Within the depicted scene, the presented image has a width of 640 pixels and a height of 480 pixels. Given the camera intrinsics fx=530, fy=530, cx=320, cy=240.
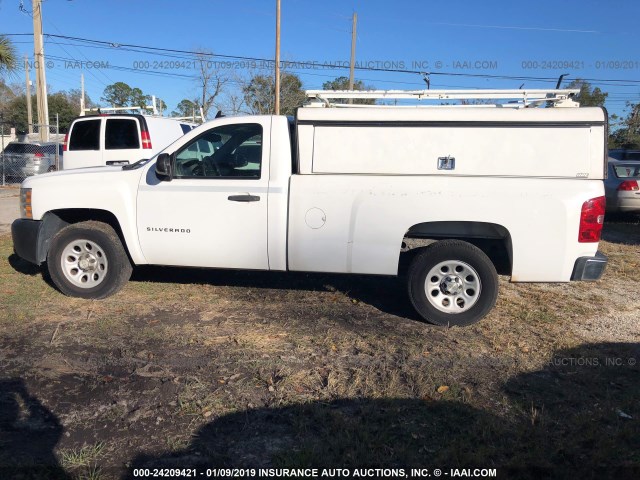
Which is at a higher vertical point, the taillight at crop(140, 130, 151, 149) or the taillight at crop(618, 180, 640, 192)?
the taillight at crop(140, 130, 151, 149)

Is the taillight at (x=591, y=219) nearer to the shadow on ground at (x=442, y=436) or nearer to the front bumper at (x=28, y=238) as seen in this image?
the shadow on ground at (x=442, y=436)

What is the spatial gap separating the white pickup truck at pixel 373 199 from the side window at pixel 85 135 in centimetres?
628

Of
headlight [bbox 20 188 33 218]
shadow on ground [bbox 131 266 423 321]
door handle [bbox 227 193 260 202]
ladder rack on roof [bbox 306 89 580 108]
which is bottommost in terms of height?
shadow on ground [bbox 131 266 423 321]

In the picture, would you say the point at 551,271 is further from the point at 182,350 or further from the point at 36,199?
the point at 36,199

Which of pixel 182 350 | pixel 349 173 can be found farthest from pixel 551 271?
pixel 182 350

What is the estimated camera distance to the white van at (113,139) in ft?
36.6

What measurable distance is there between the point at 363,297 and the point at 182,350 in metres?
2.33

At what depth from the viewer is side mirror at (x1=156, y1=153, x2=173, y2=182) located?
5203mm

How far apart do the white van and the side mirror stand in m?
6.19

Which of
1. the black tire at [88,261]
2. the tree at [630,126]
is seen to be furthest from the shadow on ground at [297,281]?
the tree at [630,126]

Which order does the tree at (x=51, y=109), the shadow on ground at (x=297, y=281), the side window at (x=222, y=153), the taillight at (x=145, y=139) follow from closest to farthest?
the side window at (x=222, y=153) → the shadow on ground at (x=297, y=281) → the taillight at (x=145, y=139) → the tree at (x=51, y=109)

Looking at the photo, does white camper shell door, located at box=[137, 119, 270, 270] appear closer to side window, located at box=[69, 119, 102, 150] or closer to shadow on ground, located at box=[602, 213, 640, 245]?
side window, located at box=[69, 119, 102, 150]

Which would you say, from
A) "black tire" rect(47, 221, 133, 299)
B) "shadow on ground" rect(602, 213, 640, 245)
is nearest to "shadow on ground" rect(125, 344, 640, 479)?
"black tire" rect(47, 221, 133, 299)

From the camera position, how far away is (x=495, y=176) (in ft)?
16.0
